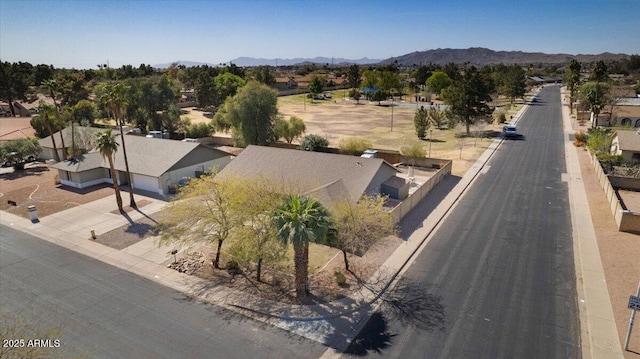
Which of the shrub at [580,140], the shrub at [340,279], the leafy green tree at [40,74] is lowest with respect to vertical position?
the shrub at [340,279]

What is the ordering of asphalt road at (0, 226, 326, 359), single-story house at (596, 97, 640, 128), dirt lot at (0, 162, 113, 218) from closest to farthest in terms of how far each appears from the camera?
asphalt road at (0, 226, 326, 359), dirt lot at (0, 162, 113, 218), single-story house at (596, 97, 640, 128)

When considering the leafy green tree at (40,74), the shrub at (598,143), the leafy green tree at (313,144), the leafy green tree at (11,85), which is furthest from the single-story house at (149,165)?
the leafy green tree at (40,74)

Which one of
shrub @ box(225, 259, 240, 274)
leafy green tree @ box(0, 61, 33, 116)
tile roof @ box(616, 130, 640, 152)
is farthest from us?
leafy green tree @ box(0, 61, 33, 116)

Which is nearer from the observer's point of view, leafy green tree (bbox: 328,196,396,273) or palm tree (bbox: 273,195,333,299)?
palm tree (bbox: 273,195,333,299)

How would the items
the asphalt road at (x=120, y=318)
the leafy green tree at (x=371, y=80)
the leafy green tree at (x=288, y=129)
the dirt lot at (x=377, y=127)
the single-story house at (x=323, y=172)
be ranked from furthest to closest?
1. the leafy green tree at (x=371, y=80)
2. the leafy green tree at (x=288, y=129)
3. the dirt lot at (x=377, y=127)
4. the single-story house at (x=323, y=172)
5. the asphalt road at (x=120, y=318)

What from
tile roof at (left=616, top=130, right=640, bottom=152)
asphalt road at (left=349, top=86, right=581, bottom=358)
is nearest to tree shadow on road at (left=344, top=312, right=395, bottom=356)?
asphalt road at (left=349, top=86, right=581, bottom=358)

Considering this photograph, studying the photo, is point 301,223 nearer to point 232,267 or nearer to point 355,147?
point 232,267

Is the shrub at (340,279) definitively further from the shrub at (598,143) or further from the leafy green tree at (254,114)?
the shrub at (598,143)

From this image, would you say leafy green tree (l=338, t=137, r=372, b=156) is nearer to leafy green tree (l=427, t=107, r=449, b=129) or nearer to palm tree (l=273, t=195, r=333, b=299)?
leafy green tree (l=427, t=107, r=449, b=129)
